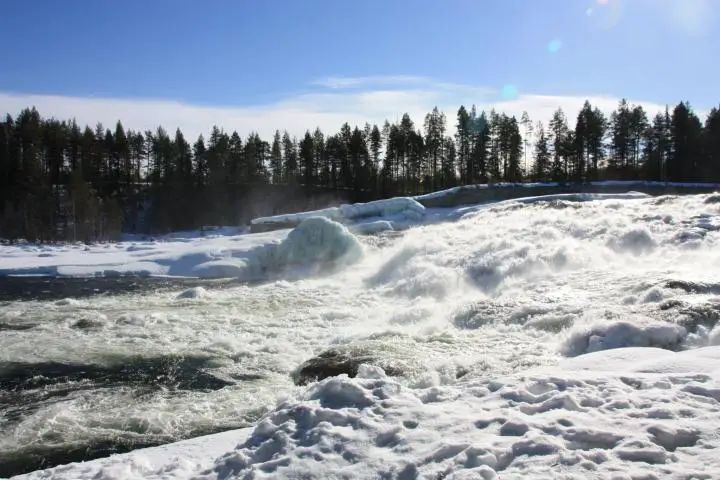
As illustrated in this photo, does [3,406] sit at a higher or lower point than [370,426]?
lower

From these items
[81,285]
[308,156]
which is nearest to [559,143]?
[308,156]

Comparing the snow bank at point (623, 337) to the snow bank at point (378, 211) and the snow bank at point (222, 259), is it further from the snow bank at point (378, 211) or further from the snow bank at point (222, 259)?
the snow bank at point (378, 211)

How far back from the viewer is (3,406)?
803 centimetres

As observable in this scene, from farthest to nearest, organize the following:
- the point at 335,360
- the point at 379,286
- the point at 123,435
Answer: the point at 379,286
the point at 335,360
the point at 123,435

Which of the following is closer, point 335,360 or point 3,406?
point 3,406

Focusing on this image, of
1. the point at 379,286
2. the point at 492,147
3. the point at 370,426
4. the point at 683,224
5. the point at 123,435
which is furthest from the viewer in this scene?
the point at 492,147

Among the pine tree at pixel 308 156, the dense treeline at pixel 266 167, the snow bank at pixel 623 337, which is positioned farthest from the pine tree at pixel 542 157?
the snow bank at pixel 623 337

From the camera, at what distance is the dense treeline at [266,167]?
48.1 meters

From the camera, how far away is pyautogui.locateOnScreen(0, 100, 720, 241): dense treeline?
158 ft

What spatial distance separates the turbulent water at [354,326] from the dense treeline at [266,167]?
33729mm

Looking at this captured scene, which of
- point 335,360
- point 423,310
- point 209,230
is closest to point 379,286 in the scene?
point 423,310

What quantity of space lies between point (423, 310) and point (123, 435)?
800 cm

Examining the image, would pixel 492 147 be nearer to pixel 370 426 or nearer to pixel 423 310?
pixel 423 310

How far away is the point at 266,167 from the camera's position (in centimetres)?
7319
